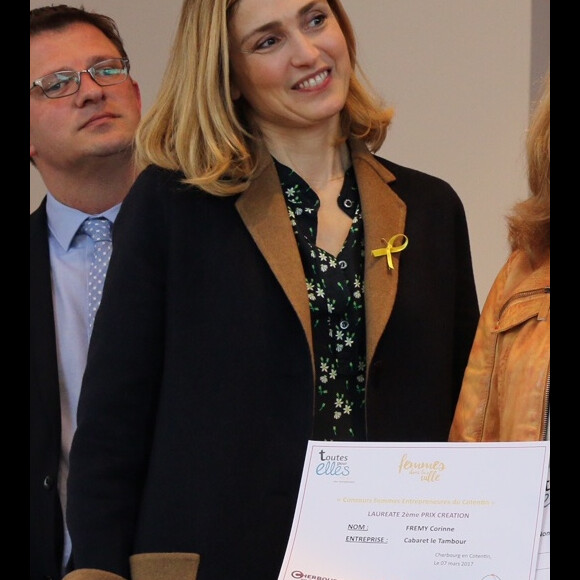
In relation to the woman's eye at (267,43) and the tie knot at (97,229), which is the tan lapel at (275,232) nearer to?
the woman's eye at (267,43)

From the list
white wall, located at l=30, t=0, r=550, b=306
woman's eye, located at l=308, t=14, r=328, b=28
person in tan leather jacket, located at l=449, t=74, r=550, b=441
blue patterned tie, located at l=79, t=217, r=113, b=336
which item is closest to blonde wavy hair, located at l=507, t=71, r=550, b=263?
person in tan leather jacket, located at l=449, t=74, r=550, b=441

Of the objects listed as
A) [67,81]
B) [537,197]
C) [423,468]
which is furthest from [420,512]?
[67,81]

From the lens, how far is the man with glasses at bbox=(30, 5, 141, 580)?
2.53m

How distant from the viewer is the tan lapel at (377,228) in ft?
6.97

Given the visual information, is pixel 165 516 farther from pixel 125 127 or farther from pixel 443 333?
pixel 125 127

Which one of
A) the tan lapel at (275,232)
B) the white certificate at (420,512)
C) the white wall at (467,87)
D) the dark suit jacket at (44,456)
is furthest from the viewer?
the white wall at (467,87)

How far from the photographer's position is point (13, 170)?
1.76 m

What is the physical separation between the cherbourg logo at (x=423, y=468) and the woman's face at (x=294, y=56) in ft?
A: 2.76

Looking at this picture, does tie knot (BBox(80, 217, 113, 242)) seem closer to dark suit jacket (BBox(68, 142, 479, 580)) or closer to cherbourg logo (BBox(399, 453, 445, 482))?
dark suit jacket (BBox(68, 142, 479, 580))

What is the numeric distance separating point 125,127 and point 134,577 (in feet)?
3.76

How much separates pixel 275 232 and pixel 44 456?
786mm

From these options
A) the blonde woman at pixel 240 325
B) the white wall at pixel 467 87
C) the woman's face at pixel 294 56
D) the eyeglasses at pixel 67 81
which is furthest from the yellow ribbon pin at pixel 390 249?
the eyeglasses at pixel 67 81

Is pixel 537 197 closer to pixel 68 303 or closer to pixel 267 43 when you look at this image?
pixel 267 43
